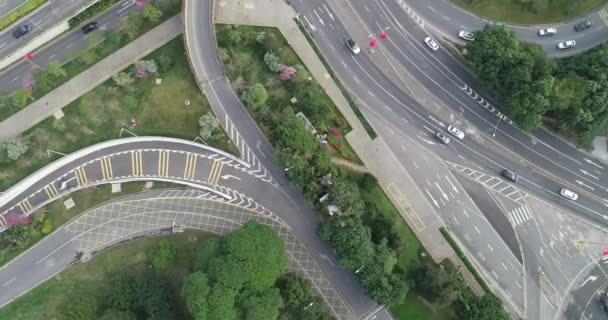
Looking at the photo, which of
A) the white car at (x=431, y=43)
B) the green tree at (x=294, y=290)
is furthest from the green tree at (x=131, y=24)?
the white car at (x=431, y=43)

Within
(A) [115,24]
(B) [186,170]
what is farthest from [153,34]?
(B) [186,170]

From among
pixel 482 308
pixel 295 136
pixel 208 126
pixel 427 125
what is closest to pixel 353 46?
pixel 427 125

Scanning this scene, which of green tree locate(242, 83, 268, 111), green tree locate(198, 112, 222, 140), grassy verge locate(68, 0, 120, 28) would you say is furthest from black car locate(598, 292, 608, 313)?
grassy verge locate(68, 0, 120, 28)

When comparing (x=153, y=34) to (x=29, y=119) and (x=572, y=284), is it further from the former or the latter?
(x=572, y=284)

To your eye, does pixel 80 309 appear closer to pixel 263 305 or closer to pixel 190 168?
pixel 190 168

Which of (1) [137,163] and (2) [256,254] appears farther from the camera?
(1) [137,163]
